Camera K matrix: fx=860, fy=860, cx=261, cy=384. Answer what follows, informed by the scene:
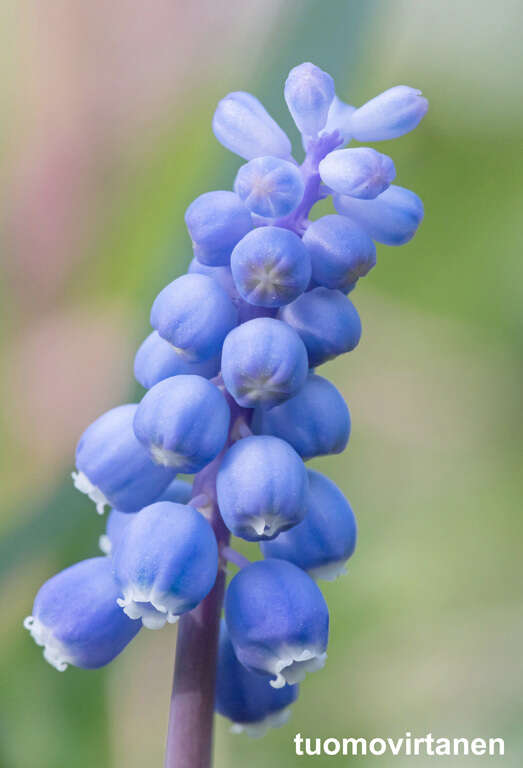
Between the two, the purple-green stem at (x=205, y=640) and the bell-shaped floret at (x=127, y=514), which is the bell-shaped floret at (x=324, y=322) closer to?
the purple-green stem at (x=205, y=640)

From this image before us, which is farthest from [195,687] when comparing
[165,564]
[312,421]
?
[312,421]

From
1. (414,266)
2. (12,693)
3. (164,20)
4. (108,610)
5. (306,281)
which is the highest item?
(164,20)

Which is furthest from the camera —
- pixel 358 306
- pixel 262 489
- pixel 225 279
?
pixel 358 306

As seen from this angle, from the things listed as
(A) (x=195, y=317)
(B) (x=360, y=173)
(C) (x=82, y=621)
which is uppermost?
(B) (x=360, y=173)

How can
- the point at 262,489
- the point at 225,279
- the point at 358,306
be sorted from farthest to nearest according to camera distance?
the point at 358,306 < the point at 225,279 < the point at 262,489

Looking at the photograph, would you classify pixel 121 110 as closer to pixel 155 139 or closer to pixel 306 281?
pixel 155 139

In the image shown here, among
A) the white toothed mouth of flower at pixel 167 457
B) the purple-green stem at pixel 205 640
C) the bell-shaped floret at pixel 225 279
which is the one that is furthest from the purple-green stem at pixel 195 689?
the bell-shaped floret at pixel 225 279

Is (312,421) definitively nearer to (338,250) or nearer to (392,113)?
(338,250)

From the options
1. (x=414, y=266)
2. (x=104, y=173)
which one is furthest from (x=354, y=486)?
(x=104, y=173)
